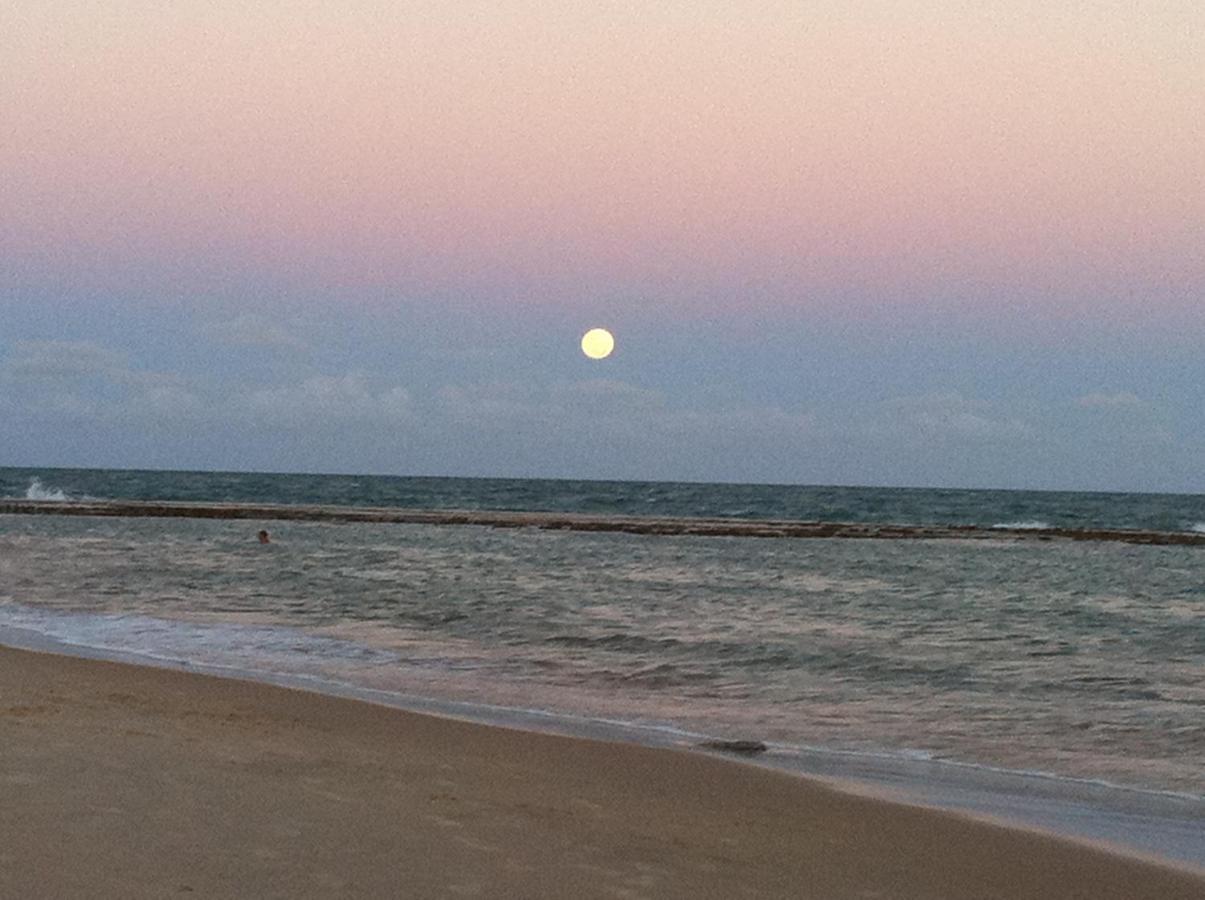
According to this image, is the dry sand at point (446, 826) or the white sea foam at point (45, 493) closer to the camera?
the dry sand at point (446, 826)

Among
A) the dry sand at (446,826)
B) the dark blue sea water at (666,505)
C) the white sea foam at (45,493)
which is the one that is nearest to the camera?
the dry sand at (446,826)

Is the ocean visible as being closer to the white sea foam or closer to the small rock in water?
the small rock in water

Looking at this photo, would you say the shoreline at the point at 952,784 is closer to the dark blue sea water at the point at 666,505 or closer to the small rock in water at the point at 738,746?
the small rock in water at the point at 738,746

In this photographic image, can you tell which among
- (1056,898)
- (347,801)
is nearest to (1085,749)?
(1056,898)

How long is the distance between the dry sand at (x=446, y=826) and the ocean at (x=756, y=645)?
44.0 inches

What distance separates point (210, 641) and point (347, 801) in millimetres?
11062

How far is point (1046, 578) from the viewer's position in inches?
1323

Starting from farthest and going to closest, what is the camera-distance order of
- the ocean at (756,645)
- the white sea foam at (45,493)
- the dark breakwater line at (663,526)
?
the white sea foam at (45,493), the dark breakwater line at (663,526), the ocean at (756,645)

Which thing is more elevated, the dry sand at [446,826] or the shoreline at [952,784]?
the dry sand at [446,826]

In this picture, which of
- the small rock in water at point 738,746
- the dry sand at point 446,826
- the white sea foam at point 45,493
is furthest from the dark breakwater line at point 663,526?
the dry sand at point 446,826

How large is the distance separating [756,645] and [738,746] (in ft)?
23.9

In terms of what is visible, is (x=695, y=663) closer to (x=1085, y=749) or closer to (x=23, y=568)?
(x=1085, y=749)

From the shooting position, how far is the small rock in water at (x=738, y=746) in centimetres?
1124

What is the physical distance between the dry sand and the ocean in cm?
112
